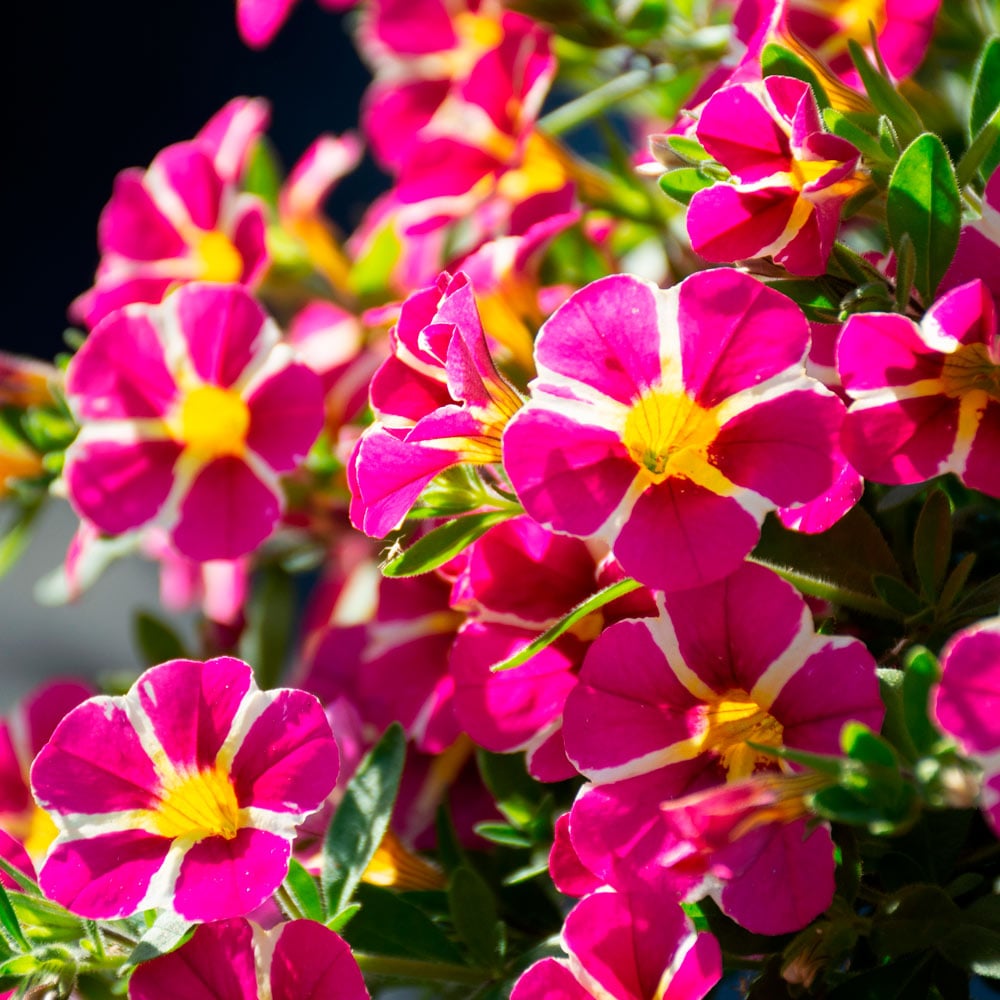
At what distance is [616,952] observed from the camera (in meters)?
0.45

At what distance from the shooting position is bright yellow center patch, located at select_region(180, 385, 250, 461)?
623mm

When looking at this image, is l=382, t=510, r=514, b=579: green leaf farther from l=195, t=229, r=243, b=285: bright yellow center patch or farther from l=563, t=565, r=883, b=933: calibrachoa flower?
l=195, t=229, r=243, b=285: bright yellow center patch

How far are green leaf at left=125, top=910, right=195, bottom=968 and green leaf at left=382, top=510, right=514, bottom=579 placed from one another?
0.14m

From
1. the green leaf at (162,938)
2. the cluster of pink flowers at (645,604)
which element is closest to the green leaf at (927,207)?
the cluster of pink flowers at (645,604)

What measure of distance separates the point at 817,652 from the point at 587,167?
43 centimetres

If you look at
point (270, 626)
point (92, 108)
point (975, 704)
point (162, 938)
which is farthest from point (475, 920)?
point (92, 108)

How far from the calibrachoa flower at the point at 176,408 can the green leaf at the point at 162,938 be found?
7.5 inches

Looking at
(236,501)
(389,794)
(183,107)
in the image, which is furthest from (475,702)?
(183,107)

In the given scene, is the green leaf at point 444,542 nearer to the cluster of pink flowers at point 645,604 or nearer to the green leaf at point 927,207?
the cluster of pink flowers at point 645,604

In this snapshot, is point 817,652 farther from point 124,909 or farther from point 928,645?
point 124,909

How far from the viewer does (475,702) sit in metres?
0.50

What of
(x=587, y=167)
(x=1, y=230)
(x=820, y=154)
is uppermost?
(x=820, y=154)

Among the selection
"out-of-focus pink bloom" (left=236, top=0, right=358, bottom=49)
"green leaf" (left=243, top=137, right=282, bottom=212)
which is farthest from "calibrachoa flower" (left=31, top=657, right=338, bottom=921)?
"green leaf" (left=243, top=137, right=282, bottom=212)

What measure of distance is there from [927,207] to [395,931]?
34 centimetres
